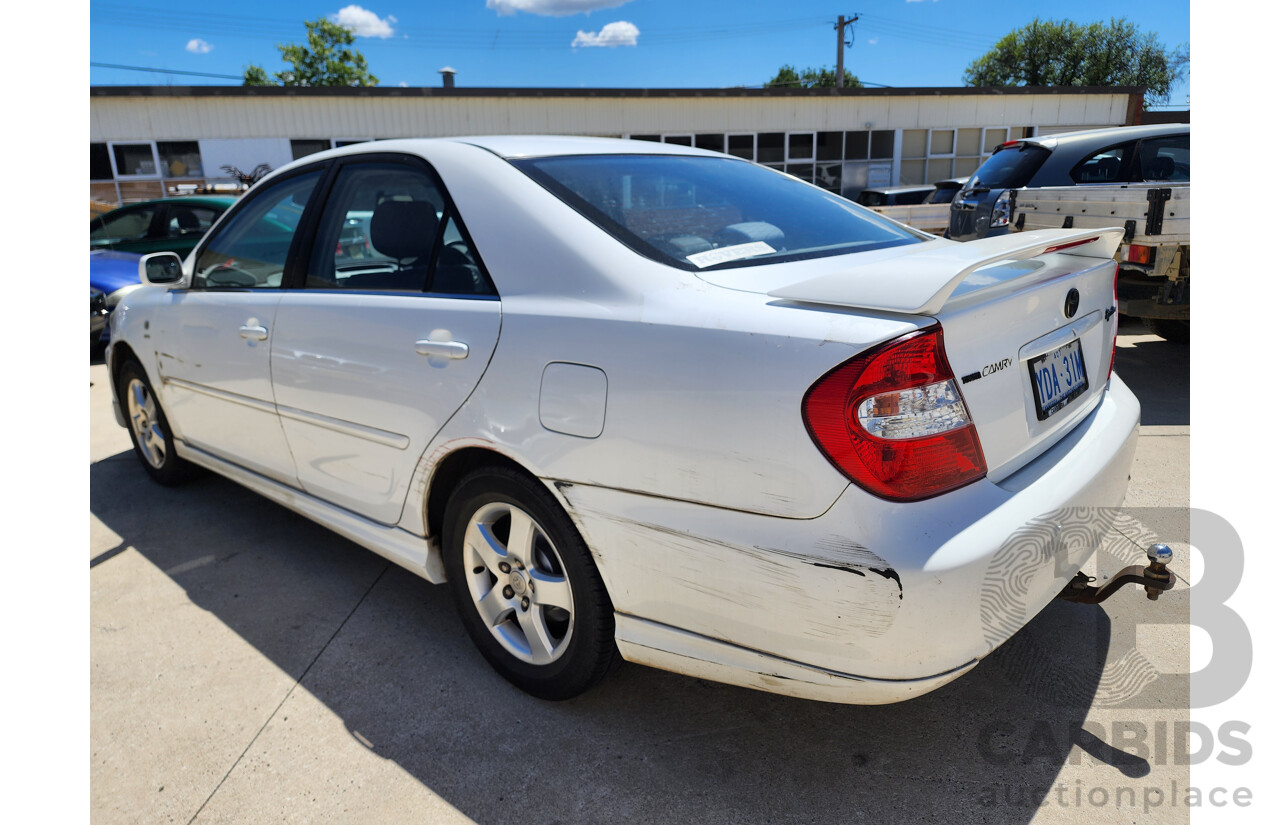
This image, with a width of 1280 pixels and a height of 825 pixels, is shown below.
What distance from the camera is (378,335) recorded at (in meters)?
2.38

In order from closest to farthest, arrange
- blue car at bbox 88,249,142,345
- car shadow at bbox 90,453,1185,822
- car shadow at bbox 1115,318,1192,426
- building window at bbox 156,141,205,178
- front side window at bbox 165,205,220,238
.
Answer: car shadow at bbox 90,453,1185,822 → car shadow at bbox 1115,318,1192,426 → blue car at bbox 88,249,142,345 → front side window at bbox 165,205,220,238 → building window at bbox 156,141,205,178

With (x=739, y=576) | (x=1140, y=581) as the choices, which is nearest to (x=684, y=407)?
(x=739, y=576)

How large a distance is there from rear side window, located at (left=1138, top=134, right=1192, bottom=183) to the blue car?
9215 mm

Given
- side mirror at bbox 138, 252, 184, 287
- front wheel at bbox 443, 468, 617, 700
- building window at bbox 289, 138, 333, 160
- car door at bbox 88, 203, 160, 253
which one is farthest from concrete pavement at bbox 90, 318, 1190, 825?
building window at bbox 289, 138, 333, 160

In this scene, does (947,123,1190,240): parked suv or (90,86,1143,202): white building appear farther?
(90,86,1143,202): white building

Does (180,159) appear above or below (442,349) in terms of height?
above

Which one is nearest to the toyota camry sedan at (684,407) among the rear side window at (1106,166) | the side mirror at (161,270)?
the side mirror at (161,270)

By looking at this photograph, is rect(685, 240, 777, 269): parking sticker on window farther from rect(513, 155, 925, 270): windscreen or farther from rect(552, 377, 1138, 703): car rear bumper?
rect(552, 377, 1138, 703): car rear bumper

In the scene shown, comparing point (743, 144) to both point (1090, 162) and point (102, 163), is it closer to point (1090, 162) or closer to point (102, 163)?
point (102, 163)

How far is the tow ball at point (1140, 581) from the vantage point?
1.94m

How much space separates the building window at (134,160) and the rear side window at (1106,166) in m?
21.1

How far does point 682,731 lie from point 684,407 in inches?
39.9

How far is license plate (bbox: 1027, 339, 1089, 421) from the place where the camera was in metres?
1.90

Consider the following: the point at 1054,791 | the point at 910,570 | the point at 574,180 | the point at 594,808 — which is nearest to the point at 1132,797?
the point at 1054,791
